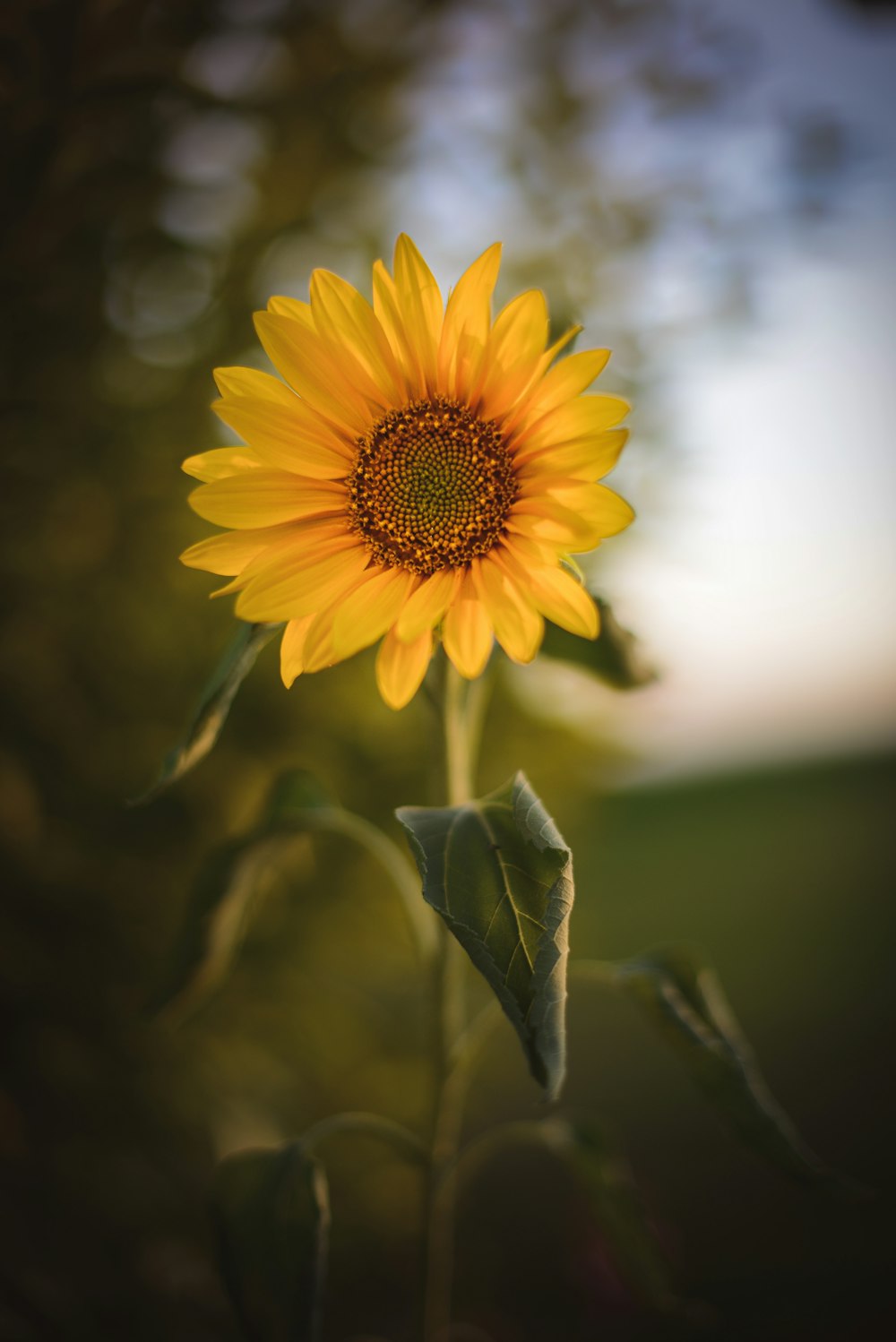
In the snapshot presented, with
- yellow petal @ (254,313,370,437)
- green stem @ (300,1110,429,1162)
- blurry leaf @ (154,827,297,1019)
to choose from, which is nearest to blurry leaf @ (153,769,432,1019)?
blurry leaf @ (154,827,297,1019)

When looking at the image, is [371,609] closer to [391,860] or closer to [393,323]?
[393,323]

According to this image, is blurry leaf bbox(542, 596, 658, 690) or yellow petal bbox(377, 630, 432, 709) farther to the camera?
blurry leaf bbox(542, 596, 658, 690)

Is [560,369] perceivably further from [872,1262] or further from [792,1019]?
[792,1019]

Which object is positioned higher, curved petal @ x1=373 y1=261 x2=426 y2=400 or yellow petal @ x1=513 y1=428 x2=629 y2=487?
curved petal @ x1=373 y1=261 x2=426 y2=400


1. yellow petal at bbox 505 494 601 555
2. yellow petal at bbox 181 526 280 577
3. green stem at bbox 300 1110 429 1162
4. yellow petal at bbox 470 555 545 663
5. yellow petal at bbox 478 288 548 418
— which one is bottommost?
green stem at bbox 300 1110 429 1162

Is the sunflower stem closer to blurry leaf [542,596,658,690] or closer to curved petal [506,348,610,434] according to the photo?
blurry leaf [542,596,658,690]

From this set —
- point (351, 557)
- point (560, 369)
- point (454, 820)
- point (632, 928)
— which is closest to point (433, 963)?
point (454, 820)

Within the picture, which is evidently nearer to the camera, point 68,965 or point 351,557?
point 351,557
